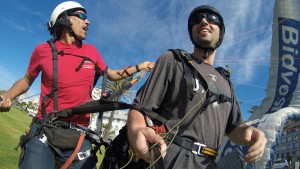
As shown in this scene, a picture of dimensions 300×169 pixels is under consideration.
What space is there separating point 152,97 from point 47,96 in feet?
5.97

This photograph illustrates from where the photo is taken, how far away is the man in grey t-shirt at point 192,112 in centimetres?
215

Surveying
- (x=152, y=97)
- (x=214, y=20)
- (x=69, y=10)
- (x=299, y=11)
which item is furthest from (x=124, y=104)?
(x=299, y=11)

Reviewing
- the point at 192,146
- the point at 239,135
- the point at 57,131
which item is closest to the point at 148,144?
the point at 192,146

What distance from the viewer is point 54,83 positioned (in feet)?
12.0

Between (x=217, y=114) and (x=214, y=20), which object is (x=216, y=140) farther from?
(x=214, y=20)

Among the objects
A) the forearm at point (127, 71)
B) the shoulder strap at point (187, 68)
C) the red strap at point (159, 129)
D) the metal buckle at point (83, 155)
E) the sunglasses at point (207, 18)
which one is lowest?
the metal buckle at point (83, 155)

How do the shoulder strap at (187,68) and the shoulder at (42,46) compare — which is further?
the shoulder at (42,46)

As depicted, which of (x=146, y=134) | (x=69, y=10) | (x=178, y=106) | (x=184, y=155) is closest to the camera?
(x=146, y=134)

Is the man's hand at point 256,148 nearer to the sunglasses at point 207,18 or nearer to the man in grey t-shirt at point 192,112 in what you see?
the man in grey t-shirt at point 192,112

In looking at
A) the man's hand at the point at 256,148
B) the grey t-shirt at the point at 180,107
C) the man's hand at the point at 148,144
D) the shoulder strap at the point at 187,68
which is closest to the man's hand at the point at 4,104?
the grey t-shirt at the point at 180,107

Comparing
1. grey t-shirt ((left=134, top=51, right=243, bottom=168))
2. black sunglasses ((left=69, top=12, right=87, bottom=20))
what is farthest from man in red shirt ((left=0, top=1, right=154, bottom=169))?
grey t-shirt ((left=134, top=51, right=243, bottom=168))

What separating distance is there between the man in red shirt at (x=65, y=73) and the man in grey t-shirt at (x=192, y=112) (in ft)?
5.19

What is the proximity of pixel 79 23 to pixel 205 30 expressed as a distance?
2.11m

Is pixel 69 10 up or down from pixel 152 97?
up
